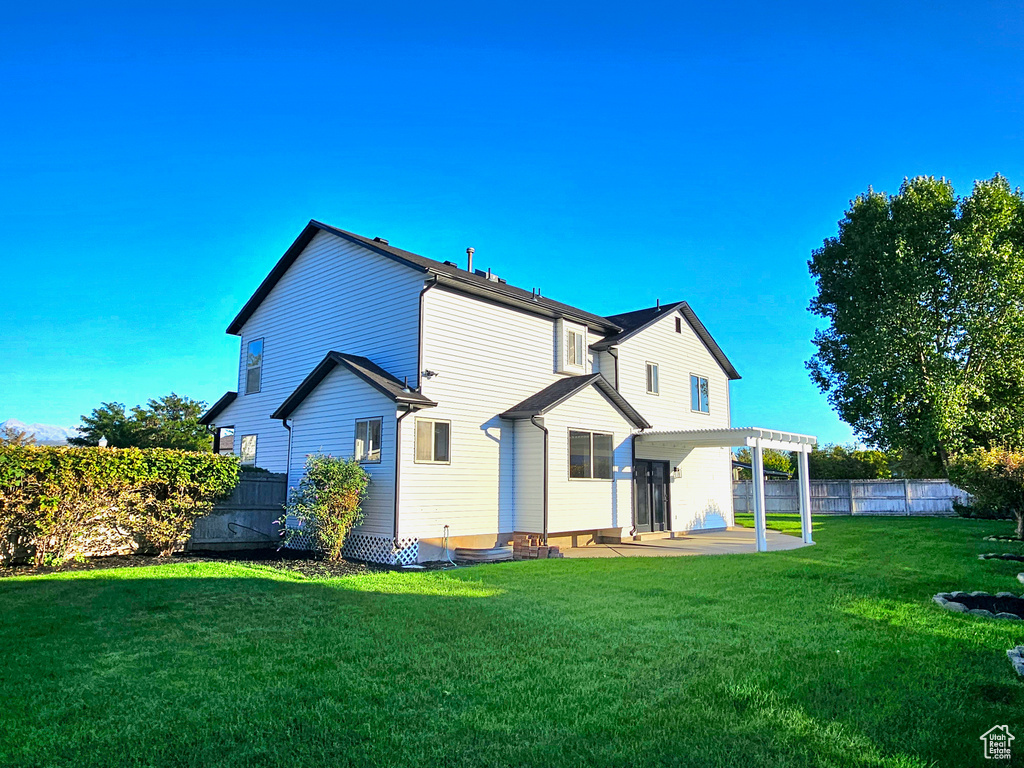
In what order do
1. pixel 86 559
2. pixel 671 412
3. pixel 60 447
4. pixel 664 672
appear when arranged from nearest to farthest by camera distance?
pixel 664 672
pixel 60 447
pixel 86 559
pixel 671 412

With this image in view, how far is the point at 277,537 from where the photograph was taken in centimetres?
1595

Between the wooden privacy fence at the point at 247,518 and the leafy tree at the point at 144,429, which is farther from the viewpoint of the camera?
the leafy tree at the point at 144,429

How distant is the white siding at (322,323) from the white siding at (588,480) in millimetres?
4184

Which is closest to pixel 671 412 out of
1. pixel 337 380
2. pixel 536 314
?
pixel 536 314

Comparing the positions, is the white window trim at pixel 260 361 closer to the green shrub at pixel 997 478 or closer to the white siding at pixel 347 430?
the white siding at pixel 347 430

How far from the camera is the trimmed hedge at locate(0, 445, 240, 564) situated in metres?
11.1

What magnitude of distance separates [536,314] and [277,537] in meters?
8.88

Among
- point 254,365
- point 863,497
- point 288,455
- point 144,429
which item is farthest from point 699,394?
point 144,429

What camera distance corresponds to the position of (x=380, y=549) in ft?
44.6

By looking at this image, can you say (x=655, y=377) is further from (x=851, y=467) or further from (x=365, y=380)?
(x=851, y=467)

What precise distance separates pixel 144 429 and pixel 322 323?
15.9m

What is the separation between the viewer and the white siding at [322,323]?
15.0 meters

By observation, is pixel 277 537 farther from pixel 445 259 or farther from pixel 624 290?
pixel 624 290

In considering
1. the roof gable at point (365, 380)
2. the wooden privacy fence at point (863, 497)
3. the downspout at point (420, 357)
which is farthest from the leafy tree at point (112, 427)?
the wooden privacy fence at point (863, 497)
